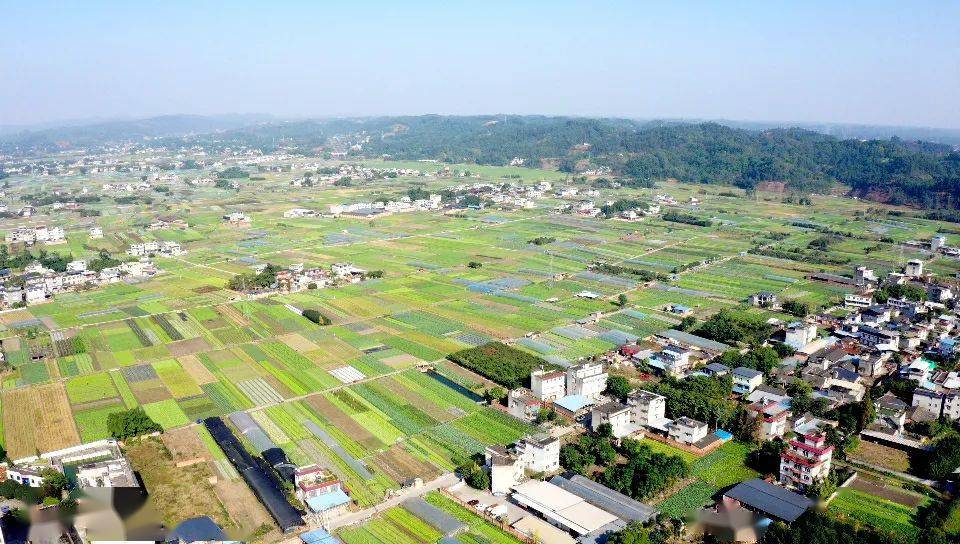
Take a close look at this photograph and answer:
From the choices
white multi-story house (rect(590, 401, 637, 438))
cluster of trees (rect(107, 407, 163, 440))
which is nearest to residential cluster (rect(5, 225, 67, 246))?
cluster of trees (rect(107, 407, 163, 440))

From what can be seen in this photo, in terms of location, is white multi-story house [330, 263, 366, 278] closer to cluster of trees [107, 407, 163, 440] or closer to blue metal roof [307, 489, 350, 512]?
cluster of trees [107, 407, 163, 440]

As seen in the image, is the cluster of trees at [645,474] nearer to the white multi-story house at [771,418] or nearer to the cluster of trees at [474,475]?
the cluster of trees at [474,475]

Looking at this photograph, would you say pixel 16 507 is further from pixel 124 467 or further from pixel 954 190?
pixel 954 190

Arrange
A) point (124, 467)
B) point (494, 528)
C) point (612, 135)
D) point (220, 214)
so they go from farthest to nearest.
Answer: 1. point (612, 135)
2. point (220, 214)
3. point (124, 467)
4. point (494, 528)

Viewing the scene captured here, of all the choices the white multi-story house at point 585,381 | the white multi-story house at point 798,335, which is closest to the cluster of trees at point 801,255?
the white multi-story house at point 798,335

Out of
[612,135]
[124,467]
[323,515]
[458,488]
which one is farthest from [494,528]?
[612,135]

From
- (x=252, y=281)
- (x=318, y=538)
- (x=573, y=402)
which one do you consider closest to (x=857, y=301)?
(x=573, y=402)
